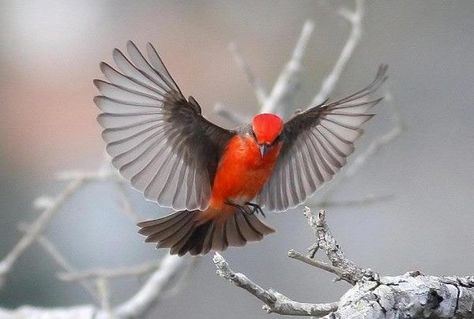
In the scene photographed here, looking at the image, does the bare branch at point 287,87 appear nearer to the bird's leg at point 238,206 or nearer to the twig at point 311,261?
the bird's leg at point 238,206

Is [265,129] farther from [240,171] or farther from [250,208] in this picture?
[250,208]

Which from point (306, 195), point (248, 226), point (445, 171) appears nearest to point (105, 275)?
point (248, 226)

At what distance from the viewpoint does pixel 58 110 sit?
6867mm

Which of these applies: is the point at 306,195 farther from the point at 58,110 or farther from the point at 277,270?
the point at 58,110

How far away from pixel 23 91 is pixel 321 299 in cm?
299

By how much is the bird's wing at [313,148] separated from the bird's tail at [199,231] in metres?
0.09

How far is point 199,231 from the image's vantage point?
252 centimetres

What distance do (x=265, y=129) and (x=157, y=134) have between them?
309mm

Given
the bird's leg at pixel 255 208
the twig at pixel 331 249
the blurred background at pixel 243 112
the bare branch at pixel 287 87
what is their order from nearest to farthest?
the twig at pixel 331 249 → the bird's leg at pixel 255 208 → the bare branch at pixel 287 87 → the blurred background at pixel 243 112

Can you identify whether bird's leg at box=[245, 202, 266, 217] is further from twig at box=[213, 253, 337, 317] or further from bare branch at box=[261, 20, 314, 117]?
twig at box=[213, 253, 337, 317]

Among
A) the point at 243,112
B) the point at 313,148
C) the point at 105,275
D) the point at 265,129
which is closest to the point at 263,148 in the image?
the point at 265,129

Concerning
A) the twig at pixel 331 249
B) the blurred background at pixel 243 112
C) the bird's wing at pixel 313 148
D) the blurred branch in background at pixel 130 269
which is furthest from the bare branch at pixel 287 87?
the blurred background at pixel 243 112

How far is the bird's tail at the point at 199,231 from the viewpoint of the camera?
245 centimetres

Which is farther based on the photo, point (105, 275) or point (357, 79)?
point (357, 79)
